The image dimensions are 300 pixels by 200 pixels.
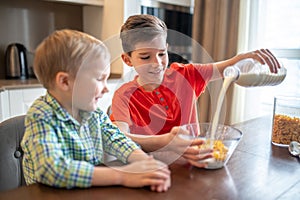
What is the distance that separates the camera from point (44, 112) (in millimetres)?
650

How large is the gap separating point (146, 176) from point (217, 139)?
27cm

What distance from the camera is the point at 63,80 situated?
2.16 ft

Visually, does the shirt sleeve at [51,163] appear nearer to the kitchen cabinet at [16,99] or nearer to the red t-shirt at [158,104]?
the red t-shirt at [158,104]

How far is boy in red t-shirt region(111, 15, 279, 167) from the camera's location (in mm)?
928

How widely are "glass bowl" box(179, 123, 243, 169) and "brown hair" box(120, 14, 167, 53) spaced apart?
324mm

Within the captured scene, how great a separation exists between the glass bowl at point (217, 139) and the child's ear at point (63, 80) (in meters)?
0.33

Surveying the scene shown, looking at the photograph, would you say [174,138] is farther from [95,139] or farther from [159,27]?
[159,27]

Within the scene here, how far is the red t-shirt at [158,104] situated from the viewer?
3.41 feet

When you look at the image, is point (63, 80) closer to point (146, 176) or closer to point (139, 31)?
point (146, 176)

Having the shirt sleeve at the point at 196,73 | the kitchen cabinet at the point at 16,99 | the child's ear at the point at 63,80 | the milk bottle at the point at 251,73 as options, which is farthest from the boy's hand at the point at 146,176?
the kitchen cabinet at the point at 16,99

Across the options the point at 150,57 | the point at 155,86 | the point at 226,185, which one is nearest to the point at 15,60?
the point at 155,86

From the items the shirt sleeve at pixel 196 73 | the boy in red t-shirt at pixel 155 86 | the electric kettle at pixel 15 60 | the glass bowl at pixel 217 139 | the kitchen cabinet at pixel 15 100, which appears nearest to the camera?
the glass bowl at pixel 217 139

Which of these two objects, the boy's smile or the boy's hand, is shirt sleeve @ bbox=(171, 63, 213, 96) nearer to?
the boy's smile

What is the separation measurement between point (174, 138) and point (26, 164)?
0.39 meters
